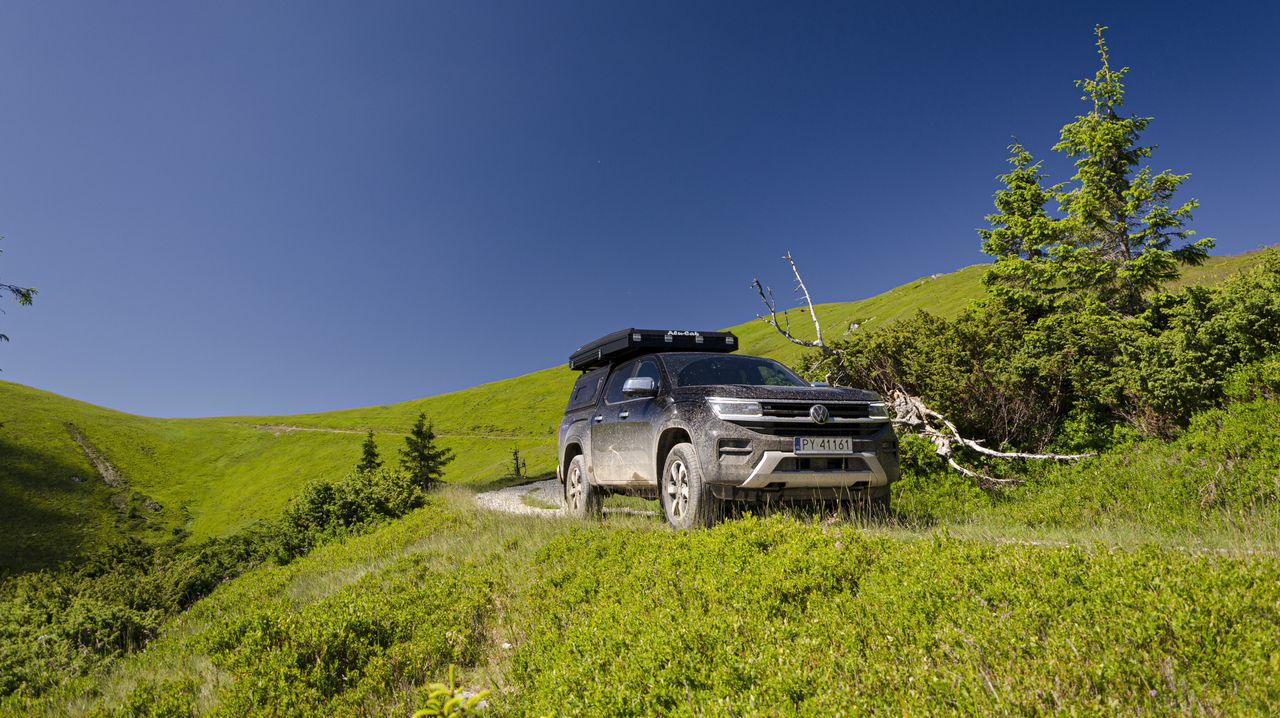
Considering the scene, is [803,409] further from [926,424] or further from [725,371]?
[926,424]

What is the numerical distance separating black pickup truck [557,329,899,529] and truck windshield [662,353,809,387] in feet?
0.05

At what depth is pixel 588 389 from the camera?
10.4 m

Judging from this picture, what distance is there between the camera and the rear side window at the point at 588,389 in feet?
32.4

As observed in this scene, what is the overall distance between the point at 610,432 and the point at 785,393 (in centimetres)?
314

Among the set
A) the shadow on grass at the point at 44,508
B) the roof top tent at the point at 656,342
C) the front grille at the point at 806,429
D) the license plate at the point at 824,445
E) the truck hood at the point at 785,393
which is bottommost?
the shadow on grass at the point at 44,508

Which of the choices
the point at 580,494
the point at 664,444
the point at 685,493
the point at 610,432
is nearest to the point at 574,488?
the point at 580,494

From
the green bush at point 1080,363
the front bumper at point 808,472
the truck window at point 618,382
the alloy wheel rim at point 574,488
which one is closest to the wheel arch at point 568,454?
the alloy wheel rim at point 574,488

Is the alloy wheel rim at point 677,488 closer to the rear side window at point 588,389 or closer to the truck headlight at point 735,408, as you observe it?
the truck headlight at point 735,408

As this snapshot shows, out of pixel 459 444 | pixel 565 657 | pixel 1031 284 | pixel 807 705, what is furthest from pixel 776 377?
pixel 459 444

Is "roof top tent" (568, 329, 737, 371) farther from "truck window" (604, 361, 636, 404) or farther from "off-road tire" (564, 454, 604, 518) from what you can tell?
"off-road tire" (564, 454, 604, 518)

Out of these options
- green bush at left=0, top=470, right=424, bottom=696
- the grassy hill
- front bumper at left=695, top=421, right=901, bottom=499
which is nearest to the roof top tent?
front bumper at left=695, top=421, right=901, bottom=499

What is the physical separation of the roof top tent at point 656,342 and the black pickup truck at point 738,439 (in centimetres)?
57

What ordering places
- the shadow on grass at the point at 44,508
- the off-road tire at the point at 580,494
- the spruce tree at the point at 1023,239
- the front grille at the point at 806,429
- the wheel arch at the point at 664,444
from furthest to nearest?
the shadow on grass at the point at 44,508 → the spruce tree at the point at 1023,239 → the off-road tire at the point at 580,494 → the wheel arch at the point at 664,444 → the front grille at the point at 806,429

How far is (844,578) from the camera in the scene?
441cm
